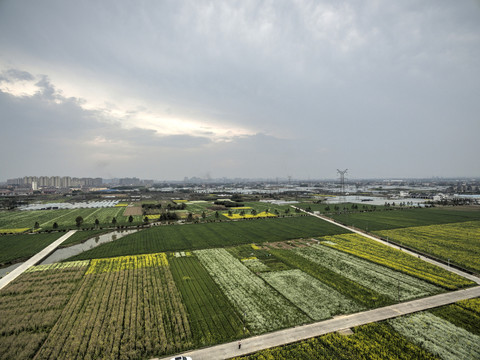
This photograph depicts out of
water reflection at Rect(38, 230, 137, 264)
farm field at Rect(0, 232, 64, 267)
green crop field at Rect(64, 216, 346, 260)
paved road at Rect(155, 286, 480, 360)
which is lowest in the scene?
paved road at Rect(155, 286, 480, 360)

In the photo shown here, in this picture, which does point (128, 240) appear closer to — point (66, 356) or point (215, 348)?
point (66, 356)

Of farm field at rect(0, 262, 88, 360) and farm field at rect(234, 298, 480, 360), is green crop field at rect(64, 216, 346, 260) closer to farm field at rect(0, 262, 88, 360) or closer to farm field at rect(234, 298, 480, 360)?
farm field at rect(0, 262, 88, 360)

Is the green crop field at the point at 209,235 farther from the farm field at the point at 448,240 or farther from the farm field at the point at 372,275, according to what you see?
the farm field at the point at 448,240

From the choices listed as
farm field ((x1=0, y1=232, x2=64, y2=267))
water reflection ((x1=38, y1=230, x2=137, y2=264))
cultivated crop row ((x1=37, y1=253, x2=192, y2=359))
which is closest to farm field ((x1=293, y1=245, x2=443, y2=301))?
cultivated crop row ((x1=37, y1=253, x2=192, y2=359))

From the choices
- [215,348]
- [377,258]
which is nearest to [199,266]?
[215,348]

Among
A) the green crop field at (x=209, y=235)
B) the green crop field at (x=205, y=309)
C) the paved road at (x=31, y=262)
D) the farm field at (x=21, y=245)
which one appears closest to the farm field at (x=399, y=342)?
the green crop field at (x=205, y=309)

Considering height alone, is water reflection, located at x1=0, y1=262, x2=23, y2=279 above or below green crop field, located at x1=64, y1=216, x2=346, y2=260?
below

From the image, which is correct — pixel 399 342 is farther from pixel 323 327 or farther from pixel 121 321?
pixel 121 321
